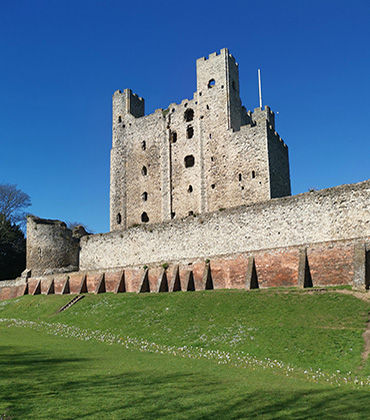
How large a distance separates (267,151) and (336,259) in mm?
19534

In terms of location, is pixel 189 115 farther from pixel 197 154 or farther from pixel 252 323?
pixel 252 323

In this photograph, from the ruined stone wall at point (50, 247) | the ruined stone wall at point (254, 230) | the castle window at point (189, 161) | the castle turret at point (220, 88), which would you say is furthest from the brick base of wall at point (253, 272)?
the castle turret at point (220, 88)

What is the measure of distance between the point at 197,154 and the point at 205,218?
13962mm

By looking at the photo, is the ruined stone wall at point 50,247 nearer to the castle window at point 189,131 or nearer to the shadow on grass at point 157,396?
the castle window at point 189,131

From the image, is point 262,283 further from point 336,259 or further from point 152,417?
point 152,417

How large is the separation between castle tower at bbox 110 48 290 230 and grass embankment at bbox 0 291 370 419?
18585 mm

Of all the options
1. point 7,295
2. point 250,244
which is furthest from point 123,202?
point 250,244

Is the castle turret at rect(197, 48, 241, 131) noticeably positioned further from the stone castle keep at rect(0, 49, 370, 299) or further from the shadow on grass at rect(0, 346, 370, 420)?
the shadow on grass at rect(0, 346, 370, 420)

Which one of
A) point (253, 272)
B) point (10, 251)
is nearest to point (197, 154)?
point (253, 272)

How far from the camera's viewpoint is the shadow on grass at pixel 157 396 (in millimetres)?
8961

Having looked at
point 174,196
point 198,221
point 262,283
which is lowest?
point 262,283

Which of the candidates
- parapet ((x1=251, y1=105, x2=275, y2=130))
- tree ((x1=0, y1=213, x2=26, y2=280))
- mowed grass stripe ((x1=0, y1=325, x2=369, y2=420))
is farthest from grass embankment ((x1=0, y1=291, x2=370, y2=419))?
parapet ((x1=251, y1=105, x2=275, y2=130))

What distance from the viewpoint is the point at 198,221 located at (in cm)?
3466

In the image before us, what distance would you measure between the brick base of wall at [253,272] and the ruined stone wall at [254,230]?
2.41ft
